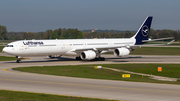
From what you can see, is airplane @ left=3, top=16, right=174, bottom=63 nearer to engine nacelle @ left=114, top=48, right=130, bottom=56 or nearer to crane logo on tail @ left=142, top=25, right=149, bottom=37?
engine nacelle @ left=114, top=48, right=130, bottom=56

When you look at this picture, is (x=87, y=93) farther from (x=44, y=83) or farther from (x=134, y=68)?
(x=134, y=68)

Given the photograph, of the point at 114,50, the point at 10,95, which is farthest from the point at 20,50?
the point at 10,95

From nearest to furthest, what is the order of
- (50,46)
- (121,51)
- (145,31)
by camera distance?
1. (50,46)
2. (121,51)
3. (145,31)

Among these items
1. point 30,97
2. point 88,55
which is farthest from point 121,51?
point 30,97

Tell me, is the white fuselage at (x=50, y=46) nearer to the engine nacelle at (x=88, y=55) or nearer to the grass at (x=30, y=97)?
the engine nacelle at (x=88, y=55)

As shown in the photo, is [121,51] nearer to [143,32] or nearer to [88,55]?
[88,55]

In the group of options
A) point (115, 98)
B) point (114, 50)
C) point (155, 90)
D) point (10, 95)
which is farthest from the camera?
point (114, 50)

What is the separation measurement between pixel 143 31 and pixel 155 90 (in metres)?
42.0

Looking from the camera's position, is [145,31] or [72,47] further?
[145,31]

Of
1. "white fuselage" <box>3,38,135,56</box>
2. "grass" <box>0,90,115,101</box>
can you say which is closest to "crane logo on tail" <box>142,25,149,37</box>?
"white fuselage" <box>3,38,135,56</box>

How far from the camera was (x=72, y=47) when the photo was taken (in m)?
53.3

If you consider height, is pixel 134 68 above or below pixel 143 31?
below

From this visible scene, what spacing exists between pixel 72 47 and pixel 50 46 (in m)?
4.87

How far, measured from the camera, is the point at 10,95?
20406 mm
